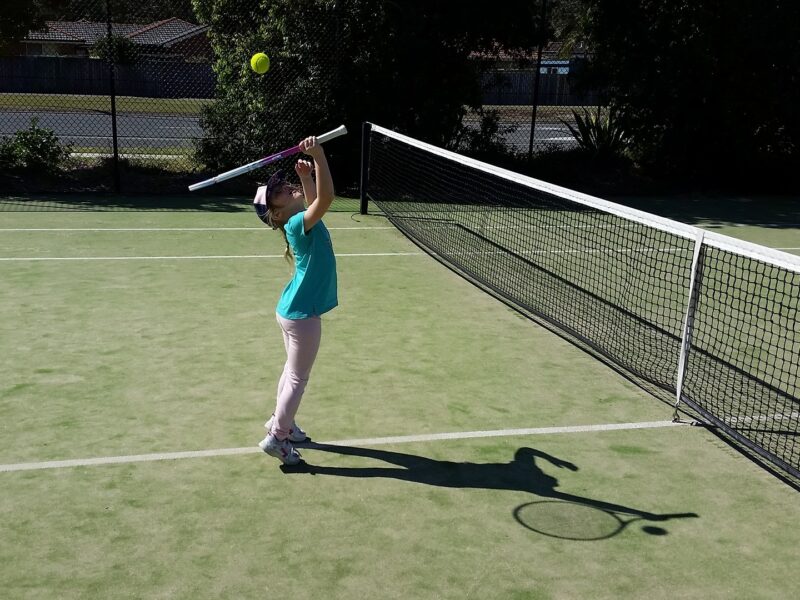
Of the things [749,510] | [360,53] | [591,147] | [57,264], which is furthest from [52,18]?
[749,510]

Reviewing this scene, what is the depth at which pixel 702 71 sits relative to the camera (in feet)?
60.3

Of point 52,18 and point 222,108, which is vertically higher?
point 52,18

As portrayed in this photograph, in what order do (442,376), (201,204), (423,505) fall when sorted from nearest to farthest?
1. (423,505)
2. (442,376)
3. (201,204)

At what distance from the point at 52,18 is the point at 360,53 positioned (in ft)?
18.6

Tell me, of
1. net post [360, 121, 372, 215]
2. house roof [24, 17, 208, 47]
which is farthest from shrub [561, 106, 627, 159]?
house roof [24, 17, 208, 47]

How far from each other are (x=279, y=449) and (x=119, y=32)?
1367 cm

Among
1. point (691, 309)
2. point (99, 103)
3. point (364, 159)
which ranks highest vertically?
point (99, 103)

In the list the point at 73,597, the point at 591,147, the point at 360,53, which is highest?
the point at 360,53

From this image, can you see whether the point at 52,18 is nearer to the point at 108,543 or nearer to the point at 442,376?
the point at 442,376

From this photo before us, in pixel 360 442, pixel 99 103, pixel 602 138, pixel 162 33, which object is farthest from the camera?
pixel 99 103

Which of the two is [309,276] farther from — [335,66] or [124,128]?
[124,128]

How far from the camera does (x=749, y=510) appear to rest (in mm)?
5305

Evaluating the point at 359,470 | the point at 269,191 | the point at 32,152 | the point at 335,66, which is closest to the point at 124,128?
the point at 32,152

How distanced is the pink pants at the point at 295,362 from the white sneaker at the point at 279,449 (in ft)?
0.14
